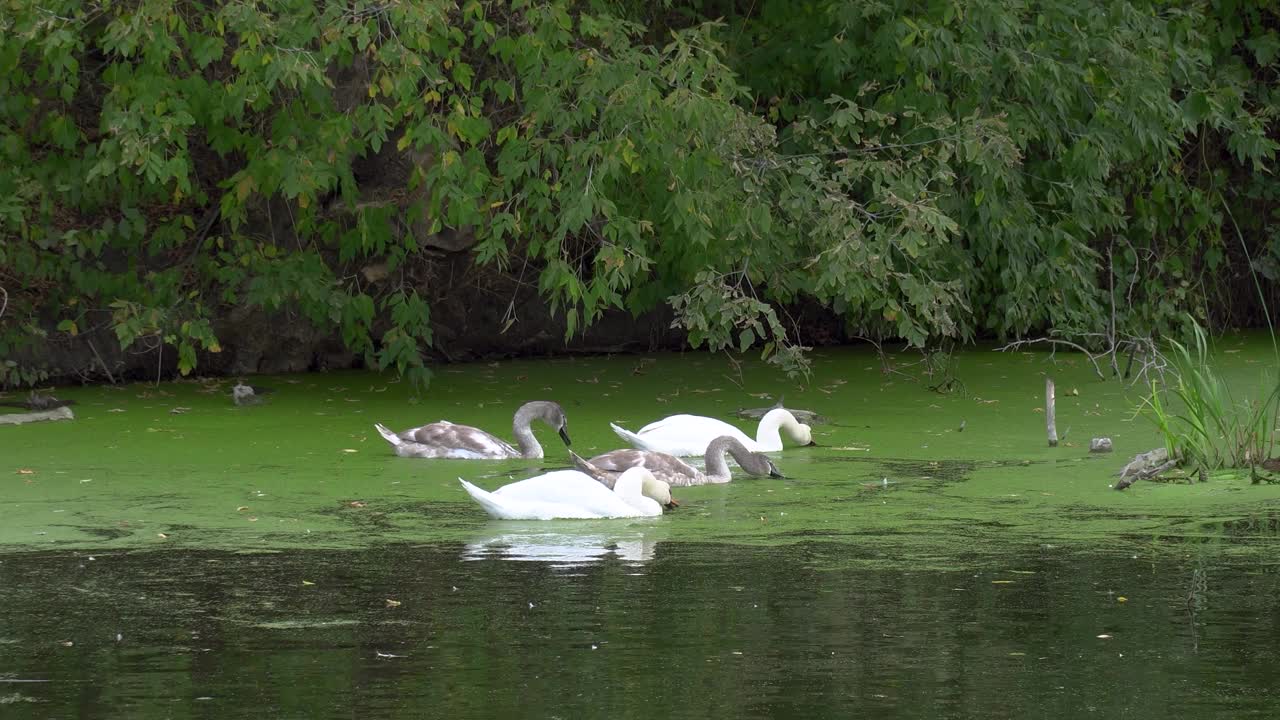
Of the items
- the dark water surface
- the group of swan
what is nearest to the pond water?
the dark water surface

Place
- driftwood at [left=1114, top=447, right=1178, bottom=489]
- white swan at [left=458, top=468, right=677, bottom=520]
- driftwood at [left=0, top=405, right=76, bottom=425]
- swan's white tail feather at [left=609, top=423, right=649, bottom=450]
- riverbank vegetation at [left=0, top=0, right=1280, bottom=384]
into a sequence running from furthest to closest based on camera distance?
driftwood at [left=0, top=405, right=76, bottom=425] → riverbank vegetation at [left=0, top=0, right=1280, bottom=384] → swan's white tail feather at [left=609, top=423, right=649, bottom=450] → driftwood at [left=1114, top=447, right=1178, bottom=489] → white swan at [left=458, top=468, right=677, bottom=520]

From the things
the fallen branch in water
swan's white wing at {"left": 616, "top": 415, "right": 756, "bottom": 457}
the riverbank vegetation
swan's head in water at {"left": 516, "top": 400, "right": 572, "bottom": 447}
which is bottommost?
the fallen branch in water

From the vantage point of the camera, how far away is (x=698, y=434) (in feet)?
34.2

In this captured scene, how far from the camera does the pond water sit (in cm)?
529

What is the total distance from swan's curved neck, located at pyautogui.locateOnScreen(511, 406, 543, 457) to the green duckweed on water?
0.36 ft

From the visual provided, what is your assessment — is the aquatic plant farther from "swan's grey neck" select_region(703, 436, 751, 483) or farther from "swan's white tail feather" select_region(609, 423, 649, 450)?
"swan's white tail feather" select_region(609, 423, 649, 450)

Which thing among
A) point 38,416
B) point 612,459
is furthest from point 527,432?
point 38,416

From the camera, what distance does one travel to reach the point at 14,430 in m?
11.5

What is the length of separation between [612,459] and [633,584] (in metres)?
2.66

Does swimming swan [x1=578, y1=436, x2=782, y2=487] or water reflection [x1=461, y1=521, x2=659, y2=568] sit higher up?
swimming swan [x1=578, y1=436, x2=782, y2=487]

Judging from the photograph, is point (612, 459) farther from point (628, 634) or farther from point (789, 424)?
Answer: point (628, 634)

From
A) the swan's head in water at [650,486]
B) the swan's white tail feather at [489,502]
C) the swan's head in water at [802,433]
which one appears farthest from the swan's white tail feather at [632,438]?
the swan's white tail feather at [489,502]

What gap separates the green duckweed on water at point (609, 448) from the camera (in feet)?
26.2

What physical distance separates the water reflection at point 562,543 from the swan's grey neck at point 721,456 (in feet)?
4.70
